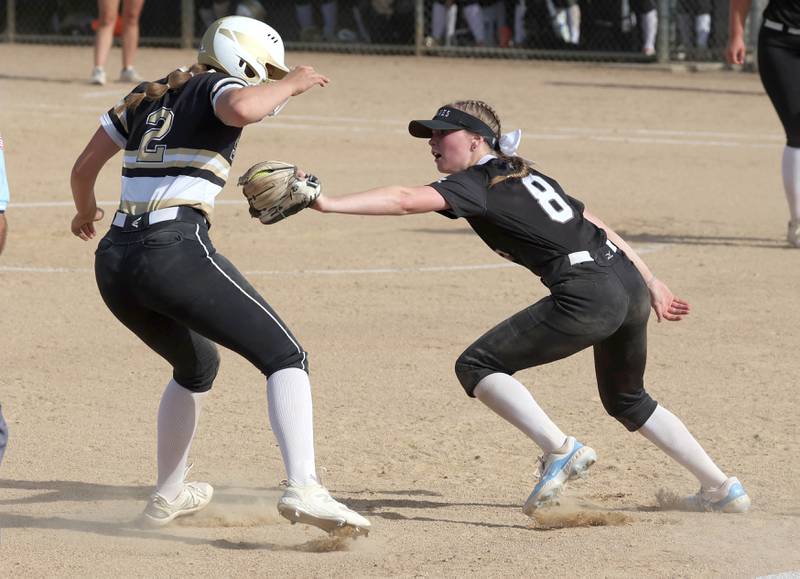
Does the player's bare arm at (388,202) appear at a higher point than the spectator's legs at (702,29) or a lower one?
higher

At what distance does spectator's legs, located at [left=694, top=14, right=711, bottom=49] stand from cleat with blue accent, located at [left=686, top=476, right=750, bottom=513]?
17.6m

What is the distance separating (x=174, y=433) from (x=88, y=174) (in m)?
1.01

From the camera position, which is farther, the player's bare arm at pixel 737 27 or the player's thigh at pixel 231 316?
the player's bare arm at pixel 737 27

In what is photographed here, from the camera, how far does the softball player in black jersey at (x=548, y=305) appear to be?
4.96 m

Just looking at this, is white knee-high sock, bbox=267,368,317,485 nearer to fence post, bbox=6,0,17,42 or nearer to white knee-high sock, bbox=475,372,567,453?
white knee-high sock, bbox=475,372,567,453

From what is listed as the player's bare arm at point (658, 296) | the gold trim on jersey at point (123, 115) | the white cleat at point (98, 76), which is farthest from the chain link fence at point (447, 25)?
the gold trim on jersey at point (123, 115)

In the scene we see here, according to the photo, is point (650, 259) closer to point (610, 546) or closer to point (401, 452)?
point (401, 452)

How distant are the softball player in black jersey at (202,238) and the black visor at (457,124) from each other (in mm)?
459

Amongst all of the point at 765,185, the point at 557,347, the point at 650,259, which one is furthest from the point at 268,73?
the point at 765,185

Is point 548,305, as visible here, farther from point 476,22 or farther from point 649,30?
point 476,22

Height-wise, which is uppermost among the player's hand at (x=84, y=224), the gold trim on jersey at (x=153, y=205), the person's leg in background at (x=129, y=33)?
the gold trim on jersey at (x=153, y=205)

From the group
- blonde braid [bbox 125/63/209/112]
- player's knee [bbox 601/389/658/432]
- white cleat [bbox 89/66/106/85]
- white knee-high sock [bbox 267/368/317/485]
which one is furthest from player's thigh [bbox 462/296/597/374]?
white cleat [bbox 89/66/106/85]

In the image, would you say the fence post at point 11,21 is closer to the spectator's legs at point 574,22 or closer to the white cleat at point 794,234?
the spectator's legs at point 574,22

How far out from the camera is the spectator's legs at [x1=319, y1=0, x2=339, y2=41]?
2341cm
